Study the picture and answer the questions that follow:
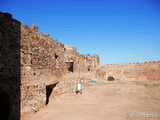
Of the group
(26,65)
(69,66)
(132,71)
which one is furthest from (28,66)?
(132,71)

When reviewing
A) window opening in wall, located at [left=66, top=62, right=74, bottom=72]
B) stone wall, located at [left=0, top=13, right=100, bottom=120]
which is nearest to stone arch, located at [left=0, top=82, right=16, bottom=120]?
stone wall, located at [left=0, top=13, right=100, bottom=120]

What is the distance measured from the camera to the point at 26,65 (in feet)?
23.9

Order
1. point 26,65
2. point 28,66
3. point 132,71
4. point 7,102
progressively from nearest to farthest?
point 7,102 < point 26,65 < point 28,66 < point 132,71

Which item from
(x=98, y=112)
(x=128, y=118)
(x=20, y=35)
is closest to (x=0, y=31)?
(x=20, y=35)

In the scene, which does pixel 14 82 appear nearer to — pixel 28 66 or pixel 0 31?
pixel 28 66

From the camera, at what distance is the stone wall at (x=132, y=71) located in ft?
94.4

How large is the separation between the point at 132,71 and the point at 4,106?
29409 millimetres

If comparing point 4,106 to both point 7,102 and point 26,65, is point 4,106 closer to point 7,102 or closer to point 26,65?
point 7,102

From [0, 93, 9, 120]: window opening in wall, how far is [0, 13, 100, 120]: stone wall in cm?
16

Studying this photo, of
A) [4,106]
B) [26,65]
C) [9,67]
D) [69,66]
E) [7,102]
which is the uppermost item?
[69,66]

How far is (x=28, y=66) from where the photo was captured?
744 cm

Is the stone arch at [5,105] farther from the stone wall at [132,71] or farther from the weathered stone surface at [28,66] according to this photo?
the stone wall at [132,71]

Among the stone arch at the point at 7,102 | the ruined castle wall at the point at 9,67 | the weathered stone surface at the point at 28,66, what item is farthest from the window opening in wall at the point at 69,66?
the stone arch at the point at 7,102

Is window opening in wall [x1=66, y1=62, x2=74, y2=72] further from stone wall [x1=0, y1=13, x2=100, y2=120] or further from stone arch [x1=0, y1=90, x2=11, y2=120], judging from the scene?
stone arch [x1=0, y1=90, x2=11, y2=120]
